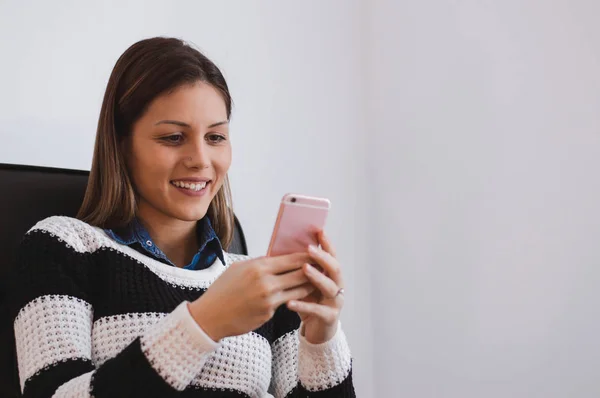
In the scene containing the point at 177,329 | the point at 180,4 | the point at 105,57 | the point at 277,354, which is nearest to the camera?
the point at 177,329

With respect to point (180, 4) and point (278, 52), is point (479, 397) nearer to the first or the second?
point (278, 52)

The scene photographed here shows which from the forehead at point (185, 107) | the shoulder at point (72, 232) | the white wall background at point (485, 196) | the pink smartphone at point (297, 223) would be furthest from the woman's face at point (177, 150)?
the white wall background at point (485, 196)

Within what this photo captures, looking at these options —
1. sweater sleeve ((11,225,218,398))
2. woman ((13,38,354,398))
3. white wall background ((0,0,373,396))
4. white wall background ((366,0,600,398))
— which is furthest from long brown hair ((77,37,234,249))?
white wall background ((366,0,600,398))

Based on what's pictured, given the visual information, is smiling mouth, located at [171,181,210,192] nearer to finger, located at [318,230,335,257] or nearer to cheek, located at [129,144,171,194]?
cheek, located at [129,144,171,194]

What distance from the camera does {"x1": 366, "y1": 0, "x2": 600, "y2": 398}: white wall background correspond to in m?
1.55

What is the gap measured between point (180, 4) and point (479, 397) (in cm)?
115

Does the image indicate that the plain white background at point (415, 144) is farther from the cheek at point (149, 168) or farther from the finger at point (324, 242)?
the finger at point (324, 242)

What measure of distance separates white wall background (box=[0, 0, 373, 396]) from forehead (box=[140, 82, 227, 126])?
33 centimetres

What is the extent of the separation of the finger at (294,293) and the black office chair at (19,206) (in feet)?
1.37

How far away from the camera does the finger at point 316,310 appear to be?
2.80ft

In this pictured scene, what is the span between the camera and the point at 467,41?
67.8 inches

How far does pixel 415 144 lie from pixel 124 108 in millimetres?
947

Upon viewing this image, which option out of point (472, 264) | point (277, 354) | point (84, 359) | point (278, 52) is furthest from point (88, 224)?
point (472, 264)

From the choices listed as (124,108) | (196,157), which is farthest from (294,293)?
(124,108)
